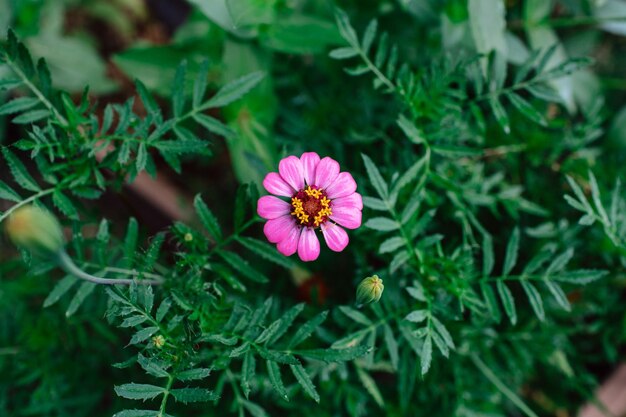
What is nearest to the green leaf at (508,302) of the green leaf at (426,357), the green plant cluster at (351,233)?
the green plant cluster at (351,233)

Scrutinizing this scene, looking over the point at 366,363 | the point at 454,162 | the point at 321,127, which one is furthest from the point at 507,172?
the point at 366,363

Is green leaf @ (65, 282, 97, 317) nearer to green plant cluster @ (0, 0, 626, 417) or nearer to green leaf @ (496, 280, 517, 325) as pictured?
green plant cluster @ (0, 0, 626, 417)

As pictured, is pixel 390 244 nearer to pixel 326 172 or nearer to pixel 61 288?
pixel 326 172

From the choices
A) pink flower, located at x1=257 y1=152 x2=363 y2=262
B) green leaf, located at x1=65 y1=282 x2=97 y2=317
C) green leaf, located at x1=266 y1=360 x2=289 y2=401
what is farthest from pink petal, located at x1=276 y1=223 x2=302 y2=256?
green leaf, located at x1=65 y1=282 x2=97 y2=317

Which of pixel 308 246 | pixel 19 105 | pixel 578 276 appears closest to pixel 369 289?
pixel 308 246

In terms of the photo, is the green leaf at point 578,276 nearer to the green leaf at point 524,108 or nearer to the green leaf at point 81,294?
the green leaf at point 524,108

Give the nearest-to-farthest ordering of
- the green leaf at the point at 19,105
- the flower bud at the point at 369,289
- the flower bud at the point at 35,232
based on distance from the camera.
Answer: the flower bud at the point at 35,232 < the flower bud at the point at 369,289 < the green leaf at the point at 19,105

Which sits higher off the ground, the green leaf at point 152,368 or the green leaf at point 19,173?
the green leaf at point 19,173
